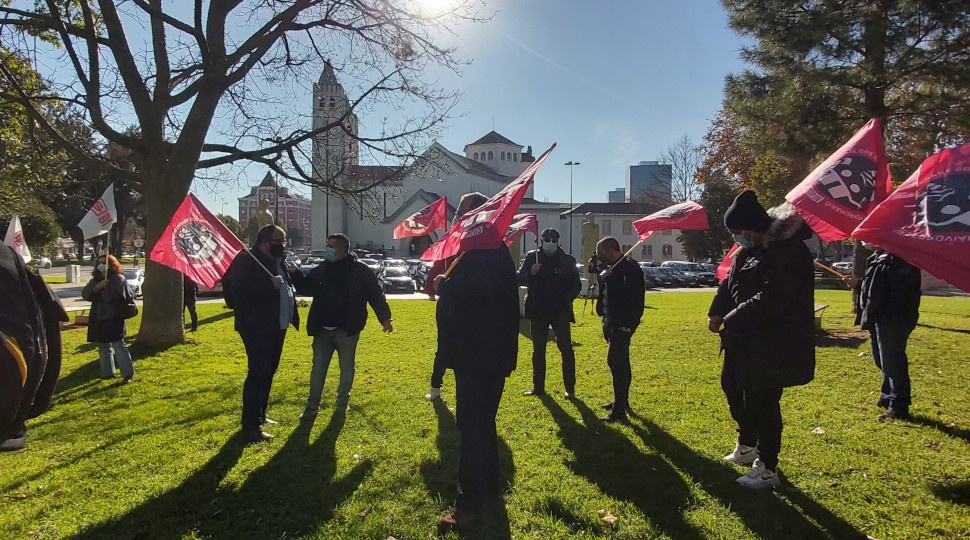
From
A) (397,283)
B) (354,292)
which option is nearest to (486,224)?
(354,292)

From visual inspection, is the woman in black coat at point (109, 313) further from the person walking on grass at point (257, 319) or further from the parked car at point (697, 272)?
the parked car at point (697, 272)

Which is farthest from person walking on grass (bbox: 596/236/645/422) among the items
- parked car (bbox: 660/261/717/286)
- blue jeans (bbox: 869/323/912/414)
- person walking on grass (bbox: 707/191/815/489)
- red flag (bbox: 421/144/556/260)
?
parked car (bbox: 660/261/717/286)

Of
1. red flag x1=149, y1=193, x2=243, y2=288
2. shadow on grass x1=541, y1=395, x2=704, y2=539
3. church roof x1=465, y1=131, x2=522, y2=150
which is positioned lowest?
shadow on grass x1=541, y1=395, x2=704, y2=539

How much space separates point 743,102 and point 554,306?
782 cm

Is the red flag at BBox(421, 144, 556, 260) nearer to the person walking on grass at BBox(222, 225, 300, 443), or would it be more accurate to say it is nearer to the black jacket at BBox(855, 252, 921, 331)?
the person walking on grass at BBox(222, 225, 300, 443)

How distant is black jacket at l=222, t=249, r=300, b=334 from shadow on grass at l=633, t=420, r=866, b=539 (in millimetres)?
3614

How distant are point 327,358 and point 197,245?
5.49ft

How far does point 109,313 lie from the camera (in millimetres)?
6914

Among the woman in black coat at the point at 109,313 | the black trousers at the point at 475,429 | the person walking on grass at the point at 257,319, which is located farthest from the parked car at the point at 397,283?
the black trousers at the point at 475,429

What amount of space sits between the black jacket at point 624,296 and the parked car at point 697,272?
35.4 metres

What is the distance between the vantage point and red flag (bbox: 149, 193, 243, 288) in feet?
16.9

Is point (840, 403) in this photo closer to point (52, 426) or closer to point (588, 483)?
point (588, 483)

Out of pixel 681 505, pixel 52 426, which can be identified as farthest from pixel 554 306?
pixel 52 426

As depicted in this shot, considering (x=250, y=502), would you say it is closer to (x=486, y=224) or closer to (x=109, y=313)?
(x=486, y=224)
